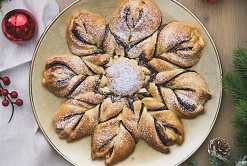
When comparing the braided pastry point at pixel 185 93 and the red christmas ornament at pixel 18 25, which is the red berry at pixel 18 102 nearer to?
the red christmas ornament at pixel 18 25

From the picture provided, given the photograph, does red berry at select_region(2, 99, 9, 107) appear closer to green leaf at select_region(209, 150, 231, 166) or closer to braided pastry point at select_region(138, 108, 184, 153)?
braided pastry point at select_region(138, 108, 184, 153)

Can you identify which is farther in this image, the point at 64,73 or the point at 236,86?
the point at 64,73

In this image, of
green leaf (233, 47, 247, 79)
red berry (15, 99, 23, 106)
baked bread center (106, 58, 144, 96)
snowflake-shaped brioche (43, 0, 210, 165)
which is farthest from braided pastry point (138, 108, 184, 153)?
red berry (15, 99, 23, 106)

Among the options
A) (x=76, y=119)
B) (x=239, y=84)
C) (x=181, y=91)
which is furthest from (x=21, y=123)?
(x=239, y=84)

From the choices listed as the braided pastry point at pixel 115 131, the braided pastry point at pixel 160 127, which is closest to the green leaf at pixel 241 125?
the braided pastry point at pixel 160 127

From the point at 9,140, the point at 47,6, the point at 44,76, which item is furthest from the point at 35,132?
the point at 47,6

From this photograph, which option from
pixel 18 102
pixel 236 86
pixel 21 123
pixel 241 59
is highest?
pixel 241 59

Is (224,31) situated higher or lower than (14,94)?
higher

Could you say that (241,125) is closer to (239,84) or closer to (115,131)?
(239,84)
